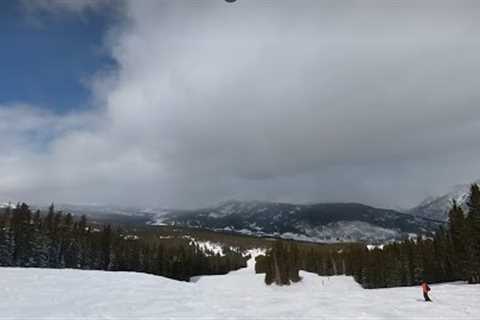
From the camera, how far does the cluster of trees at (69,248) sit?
84.9 metres

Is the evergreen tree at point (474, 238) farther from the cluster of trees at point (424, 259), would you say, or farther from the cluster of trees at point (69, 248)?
the cluster of trees at point (69, 248)

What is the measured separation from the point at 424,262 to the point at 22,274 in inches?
3480

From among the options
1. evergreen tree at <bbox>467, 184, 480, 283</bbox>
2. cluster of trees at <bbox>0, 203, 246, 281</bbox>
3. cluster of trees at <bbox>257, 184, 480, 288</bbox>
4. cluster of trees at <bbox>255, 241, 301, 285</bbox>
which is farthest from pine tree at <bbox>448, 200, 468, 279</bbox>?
cluster of trees at <bbox>0, 203, 246, 281</bbox>

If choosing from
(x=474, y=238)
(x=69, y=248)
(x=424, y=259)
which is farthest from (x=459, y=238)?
(x=69, y=248)

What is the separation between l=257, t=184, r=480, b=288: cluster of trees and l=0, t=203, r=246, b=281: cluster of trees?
135 ft

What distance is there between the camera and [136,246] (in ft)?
412

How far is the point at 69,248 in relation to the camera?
96.1m

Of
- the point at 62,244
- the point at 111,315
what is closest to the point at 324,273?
the point at 62,244

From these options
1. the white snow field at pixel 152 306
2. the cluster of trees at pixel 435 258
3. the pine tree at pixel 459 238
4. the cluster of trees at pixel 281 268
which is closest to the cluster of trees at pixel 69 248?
the cluster of trees at pixel 281 268

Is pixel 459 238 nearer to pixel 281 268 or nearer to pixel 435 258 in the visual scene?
pixel 435 258

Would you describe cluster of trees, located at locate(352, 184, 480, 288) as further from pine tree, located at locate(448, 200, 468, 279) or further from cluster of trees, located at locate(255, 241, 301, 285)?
cluster of trees, located at locate(255, 241, 301, 285)

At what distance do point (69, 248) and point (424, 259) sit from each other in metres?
93.5

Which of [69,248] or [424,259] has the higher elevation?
[69,248]

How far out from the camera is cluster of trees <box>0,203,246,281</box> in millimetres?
84875
